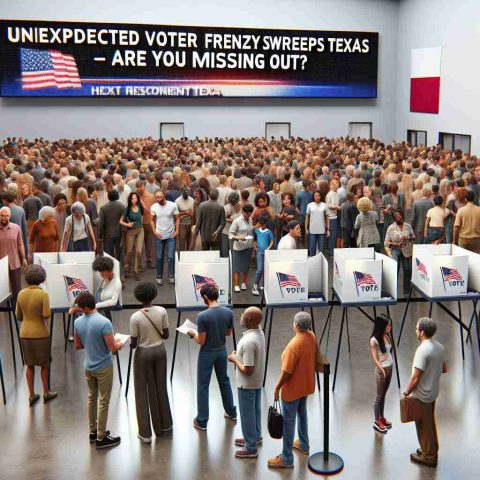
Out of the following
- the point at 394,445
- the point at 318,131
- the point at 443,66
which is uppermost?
the point at 443,66

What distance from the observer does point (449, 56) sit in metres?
26.4

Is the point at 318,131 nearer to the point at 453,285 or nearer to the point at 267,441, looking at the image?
the point at 453,285

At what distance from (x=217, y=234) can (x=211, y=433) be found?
4662 mm

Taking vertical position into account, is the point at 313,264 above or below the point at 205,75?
below

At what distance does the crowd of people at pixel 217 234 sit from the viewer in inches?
237

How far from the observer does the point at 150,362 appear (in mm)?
6254

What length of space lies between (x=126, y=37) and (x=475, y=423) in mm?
25958

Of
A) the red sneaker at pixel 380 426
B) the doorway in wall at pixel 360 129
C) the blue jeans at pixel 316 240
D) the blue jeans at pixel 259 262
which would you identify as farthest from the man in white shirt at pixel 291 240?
the doorway in wall at pixel 360 129

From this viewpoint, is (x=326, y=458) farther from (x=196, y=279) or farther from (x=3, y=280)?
(x=3, y=280)

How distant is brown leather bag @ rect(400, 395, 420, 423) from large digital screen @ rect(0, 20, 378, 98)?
85.2 ft

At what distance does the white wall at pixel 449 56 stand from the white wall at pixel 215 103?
1343 mm

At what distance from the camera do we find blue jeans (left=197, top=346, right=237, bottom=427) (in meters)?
6.41

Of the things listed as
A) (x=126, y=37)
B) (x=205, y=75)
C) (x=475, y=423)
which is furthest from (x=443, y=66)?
(x=475, y=423)

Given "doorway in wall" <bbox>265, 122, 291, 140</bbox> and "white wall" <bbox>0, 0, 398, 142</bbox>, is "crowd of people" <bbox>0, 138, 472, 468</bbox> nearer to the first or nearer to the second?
"white wall" <bbox>0, 0, 398, 142</bbox>
